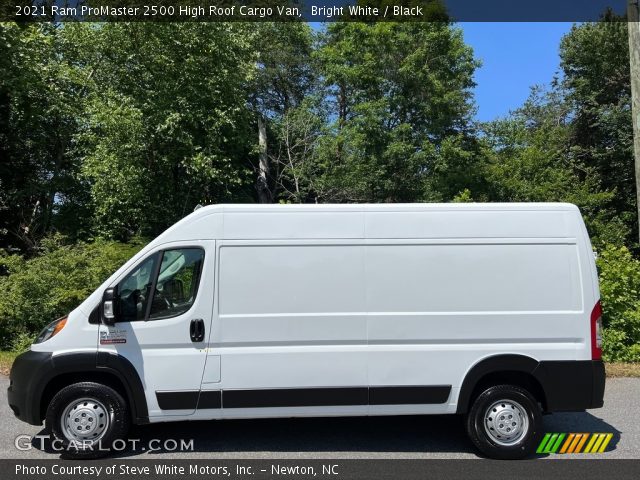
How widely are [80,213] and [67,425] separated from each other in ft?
52.3

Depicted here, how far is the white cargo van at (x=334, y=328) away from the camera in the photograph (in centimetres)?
541

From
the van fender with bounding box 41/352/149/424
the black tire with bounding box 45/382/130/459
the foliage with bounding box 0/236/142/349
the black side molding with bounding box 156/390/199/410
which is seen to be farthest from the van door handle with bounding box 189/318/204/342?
the foliage with bounding box 0/236/142/349

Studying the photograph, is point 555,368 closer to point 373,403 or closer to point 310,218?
point 373,403

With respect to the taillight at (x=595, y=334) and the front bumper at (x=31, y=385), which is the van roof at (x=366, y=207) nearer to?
the taillight at (x=595, y=334)

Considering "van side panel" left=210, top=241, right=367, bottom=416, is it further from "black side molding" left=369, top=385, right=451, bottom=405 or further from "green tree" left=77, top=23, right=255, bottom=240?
"green tree" left=77, top=23, right=255, bottom=240

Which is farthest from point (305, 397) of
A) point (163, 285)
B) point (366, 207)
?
point (366, 207)

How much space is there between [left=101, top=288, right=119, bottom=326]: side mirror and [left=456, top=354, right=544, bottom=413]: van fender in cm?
323

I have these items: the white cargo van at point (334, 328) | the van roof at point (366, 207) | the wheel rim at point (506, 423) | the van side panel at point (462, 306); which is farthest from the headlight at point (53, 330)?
the wheel rim at point (506, 423)

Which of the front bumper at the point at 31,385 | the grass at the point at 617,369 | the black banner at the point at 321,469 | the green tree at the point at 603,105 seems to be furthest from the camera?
the green tree at the point at 603,105

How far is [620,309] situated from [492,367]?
584 centimetres

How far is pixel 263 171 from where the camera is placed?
27562mm

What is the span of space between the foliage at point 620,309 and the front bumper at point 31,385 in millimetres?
8663

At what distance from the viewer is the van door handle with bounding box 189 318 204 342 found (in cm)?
540

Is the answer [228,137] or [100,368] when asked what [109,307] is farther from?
[228,137]
